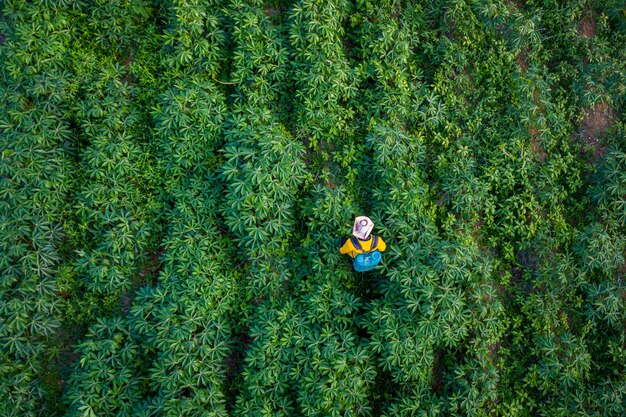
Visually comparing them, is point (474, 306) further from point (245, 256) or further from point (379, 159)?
point (245, 256)

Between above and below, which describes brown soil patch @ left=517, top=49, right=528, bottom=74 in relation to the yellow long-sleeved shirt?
above

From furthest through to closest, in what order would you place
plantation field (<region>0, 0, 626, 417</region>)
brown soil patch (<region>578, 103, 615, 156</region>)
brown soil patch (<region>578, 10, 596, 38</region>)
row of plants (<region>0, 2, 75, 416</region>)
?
brown soil patch (<region>578, 10, 596, 38</region>) → brown soil patch (<region>578, 103, 615, 156</region>) → plantation field (<region>0, 0, 626, 417</region>) → row of plants (<region>0, 2, 75, 416</region>)

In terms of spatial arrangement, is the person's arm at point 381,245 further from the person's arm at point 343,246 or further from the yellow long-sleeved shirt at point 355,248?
the person's arm at point 343,246

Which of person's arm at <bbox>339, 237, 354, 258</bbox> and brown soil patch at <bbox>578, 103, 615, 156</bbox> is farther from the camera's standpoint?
brown soil patch at <bbox>578, 103, 615, 156</bbox>

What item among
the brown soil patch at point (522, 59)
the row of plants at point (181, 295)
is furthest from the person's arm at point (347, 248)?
the brown soil patch at point (522, 59)

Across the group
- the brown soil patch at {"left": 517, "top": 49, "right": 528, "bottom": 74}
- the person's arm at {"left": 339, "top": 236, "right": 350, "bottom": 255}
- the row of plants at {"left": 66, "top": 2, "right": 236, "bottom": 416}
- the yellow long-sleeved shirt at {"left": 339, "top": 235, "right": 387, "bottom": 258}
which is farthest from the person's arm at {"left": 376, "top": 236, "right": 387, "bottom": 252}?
the brown soil patch at {"left": 517, "top": 49, "right": 528, "bottom": 74}

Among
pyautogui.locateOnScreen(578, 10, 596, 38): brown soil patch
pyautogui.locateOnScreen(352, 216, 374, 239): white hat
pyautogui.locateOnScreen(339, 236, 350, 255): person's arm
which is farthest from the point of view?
pyautogui.locateOnScreen(578, 10, 596, 38): brown soil patch

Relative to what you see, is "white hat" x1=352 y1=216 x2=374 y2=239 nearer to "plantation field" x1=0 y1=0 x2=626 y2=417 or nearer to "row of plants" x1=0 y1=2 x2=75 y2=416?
"plantation field" x1=0 y1=0 x2=626 y2=417

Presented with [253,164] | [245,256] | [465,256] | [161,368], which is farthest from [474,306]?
[161,368]
